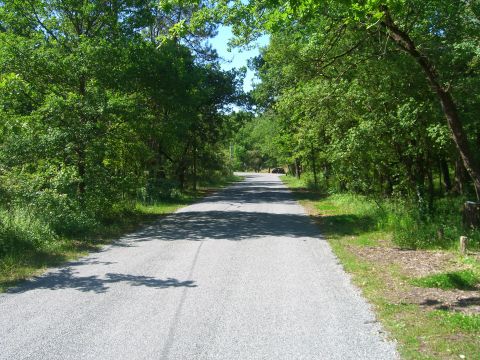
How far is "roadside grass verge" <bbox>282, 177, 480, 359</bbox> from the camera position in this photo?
5.05 metres

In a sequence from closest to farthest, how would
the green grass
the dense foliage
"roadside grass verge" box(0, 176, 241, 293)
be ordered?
the green grass
"roadside grass verge" box(0, 176, 241, 293)
the dense foliage

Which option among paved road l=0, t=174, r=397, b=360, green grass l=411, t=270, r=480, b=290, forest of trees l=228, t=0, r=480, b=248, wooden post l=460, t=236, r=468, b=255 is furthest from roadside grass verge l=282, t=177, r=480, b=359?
forest of trees l=228, t=0, r=480, b=248

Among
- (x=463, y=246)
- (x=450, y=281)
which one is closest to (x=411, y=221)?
(x=463, y=246)

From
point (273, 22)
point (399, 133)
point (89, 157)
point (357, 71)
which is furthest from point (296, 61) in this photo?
point (89, 157)

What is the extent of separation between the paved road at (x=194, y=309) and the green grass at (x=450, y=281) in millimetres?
1244

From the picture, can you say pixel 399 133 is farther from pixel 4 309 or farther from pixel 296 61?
pixel 4 309

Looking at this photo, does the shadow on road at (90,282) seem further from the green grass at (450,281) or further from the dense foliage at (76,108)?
the green grass at (450,281)

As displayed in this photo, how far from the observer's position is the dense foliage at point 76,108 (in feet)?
41.9

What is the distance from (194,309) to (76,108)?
1014 cm

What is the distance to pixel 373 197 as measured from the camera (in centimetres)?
1803

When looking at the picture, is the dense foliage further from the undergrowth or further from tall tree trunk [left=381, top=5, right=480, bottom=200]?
the undergrowth

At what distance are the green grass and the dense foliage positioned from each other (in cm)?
832

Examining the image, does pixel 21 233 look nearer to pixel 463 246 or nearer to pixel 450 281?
pixel 450 281

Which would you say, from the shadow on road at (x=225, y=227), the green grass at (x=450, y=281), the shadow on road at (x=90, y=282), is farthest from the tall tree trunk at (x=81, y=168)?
the green grass at (x=450, y=281)
